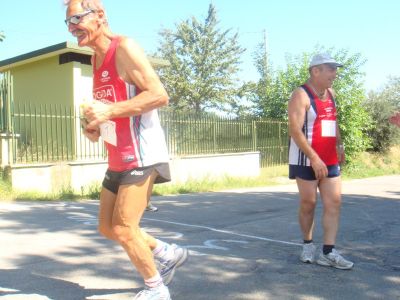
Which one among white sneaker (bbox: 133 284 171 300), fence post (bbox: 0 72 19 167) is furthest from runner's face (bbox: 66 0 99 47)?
fence post (bbox: 0 72 19 167)

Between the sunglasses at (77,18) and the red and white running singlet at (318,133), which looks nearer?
the sunglasses at (77,18)

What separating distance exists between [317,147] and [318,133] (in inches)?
5.1

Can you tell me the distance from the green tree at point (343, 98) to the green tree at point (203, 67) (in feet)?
34.6

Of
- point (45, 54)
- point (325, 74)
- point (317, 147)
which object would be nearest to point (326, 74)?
point (325, 74)

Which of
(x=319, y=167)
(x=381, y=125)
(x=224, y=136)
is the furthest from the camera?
(x=381, y=125)

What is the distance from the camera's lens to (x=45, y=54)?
629 inches

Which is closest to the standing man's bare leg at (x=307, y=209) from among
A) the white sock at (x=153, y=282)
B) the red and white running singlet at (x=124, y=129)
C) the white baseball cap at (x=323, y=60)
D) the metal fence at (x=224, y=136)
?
the white baseball cap at (x=323, y=60)

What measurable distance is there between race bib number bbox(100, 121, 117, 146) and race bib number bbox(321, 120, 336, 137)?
2.10 meters

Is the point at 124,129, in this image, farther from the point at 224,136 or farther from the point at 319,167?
the point at 224,136

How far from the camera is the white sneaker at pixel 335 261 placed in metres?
4.18

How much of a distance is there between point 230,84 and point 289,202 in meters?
24.4

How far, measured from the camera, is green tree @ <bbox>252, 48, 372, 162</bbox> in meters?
20.3

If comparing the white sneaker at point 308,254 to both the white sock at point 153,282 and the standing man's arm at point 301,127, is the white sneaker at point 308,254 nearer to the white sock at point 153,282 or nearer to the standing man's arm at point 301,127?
the standing man's arm at point 301,127

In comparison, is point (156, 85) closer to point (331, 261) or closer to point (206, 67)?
point (331, 261)
